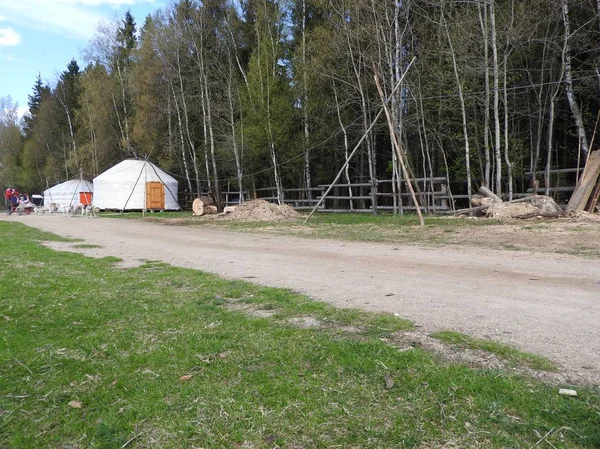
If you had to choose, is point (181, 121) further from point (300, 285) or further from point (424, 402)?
point (424, 402)

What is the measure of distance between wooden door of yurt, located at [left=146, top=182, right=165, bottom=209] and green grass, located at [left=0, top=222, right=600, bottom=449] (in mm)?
35041

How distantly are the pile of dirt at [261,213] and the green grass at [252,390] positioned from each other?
662 inches

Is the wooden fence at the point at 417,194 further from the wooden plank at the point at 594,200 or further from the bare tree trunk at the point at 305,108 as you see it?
the wooden plank at the point at 594,200

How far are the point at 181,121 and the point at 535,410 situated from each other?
128 ft

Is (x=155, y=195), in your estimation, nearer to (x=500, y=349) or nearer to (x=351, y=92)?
(x=351, y=92)

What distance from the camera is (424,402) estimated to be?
3.12 m

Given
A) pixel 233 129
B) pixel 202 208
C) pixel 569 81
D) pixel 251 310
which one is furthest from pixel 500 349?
pixel 233 129

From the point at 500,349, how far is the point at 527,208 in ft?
48.1

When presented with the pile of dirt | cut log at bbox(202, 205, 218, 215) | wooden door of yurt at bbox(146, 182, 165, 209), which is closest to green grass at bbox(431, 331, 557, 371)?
the pile of dirt

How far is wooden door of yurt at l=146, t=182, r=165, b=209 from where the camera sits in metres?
39.2

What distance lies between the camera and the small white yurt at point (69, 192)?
47188 millimetres

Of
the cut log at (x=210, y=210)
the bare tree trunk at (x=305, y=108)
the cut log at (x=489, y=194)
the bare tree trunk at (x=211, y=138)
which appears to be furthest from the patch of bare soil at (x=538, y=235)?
the bare tree trunk at (x=211, y=138)

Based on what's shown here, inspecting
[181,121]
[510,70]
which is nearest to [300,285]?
[510,70]

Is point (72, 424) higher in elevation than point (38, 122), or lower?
lower
